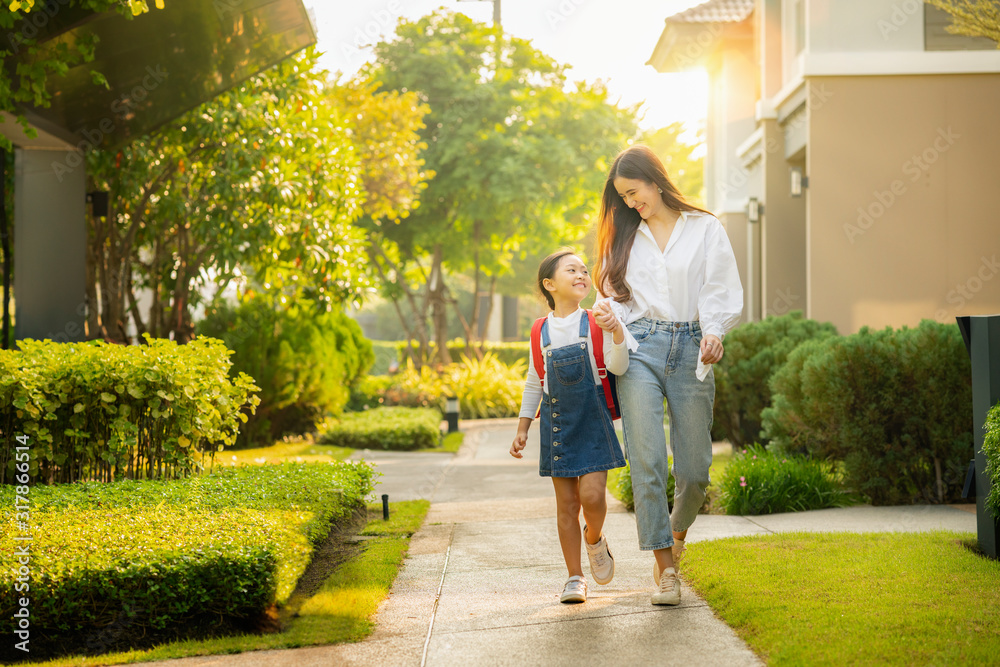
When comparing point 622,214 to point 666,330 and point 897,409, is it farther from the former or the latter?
point 897,409

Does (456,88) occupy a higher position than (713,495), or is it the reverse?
(456,88)

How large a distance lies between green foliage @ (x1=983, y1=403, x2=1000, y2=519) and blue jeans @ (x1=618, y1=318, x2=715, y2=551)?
1413 mm

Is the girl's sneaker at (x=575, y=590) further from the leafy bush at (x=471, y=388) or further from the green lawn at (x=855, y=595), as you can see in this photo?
the leafy bush at (x=471, y=388)

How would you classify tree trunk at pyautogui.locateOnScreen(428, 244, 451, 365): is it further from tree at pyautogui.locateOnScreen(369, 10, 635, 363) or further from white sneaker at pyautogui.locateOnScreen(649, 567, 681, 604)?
white sneaker at pyautogui.locateOnScreen(649, 567, 681, 604)

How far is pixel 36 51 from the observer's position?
19.8 ft

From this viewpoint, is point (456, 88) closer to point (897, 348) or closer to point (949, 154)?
point (949, 154)

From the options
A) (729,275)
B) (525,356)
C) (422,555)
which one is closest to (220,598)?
(422,555)

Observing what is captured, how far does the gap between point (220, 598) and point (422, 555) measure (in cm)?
165

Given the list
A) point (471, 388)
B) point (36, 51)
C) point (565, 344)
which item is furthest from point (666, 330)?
point (471, 388)

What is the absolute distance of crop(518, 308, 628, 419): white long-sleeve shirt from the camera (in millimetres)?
3873

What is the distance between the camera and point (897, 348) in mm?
6449

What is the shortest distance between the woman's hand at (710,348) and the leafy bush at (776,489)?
9.65 ft

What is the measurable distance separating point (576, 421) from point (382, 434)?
8.52 m

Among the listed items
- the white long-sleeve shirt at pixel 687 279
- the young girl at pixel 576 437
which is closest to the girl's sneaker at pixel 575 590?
the young girl at pixel 576 437
